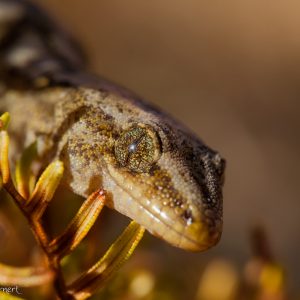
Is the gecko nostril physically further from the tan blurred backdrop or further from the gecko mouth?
the tan blurred backdrop

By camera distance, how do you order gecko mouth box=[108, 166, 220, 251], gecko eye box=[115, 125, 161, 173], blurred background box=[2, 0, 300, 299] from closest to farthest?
gecko mouth box=[108, 166, 220, 251] < gecko eye box=[115, 125, 161, 173] < blurred background box=[2, 0, 300, 299]

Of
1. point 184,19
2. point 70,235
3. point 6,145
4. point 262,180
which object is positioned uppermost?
point 6,145

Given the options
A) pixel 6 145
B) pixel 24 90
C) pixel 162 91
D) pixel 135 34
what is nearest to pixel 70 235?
pixel 6 145

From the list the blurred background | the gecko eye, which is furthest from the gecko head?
the blurred background

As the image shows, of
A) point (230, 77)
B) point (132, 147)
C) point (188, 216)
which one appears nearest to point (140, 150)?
point (132, 147)

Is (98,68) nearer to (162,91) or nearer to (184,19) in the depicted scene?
(162,91)

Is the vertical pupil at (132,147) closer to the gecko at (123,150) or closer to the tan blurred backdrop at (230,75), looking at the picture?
the gecko at (123,150)

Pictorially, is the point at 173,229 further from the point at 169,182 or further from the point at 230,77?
the point at 230,77
